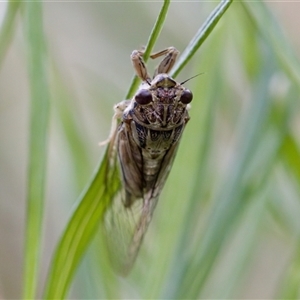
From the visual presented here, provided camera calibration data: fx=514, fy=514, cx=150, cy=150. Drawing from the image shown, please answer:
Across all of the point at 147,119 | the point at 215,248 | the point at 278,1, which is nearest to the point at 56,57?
the point at 147,119

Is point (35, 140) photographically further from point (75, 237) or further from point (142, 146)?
point (142, 146)

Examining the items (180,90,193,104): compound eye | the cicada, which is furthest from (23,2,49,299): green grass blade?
(180,90,193,104): compound eye

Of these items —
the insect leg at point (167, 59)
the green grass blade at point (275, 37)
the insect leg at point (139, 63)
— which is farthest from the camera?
the insect leg at point (167, 59)

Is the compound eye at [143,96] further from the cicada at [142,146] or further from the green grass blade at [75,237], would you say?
the green grass blade at [75,237]

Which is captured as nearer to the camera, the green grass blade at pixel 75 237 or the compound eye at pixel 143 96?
the green grass blade at pixel 75 237

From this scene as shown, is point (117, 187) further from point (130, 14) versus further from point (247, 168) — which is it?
point (130, 14)

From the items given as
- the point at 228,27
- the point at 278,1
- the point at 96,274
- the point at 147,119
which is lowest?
the point at 96,274

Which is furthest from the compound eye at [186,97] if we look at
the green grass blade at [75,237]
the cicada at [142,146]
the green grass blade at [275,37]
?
the green grass blade at [75,237]

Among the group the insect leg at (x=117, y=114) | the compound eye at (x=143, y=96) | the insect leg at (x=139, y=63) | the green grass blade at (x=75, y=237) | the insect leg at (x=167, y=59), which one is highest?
the insect leg at (x=167, y=59)
